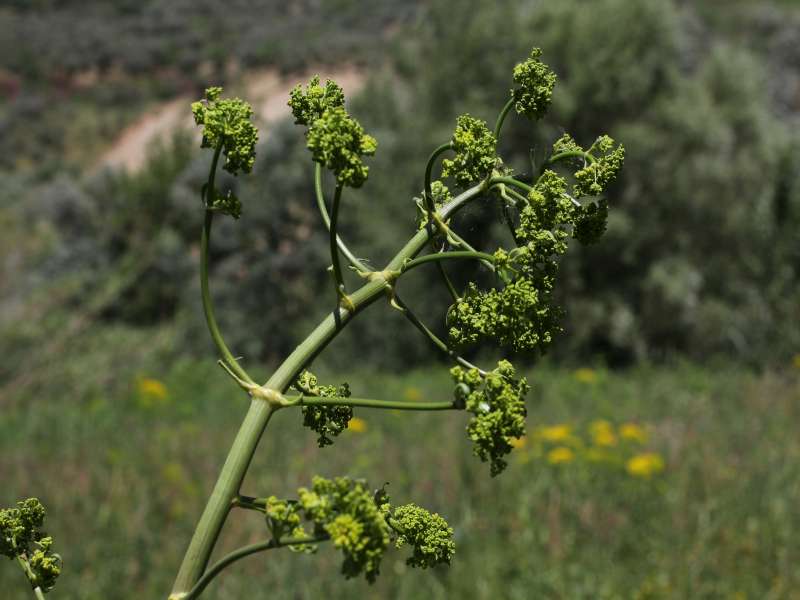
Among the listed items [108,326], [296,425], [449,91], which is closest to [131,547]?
[296,425]

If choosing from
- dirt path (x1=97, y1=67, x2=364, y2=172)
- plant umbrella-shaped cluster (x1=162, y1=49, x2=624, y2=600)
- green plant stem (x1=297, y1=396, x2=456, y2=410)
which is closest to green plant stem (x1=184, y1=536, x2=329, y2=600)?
plant umbrella-shaped cluster (x1=162, y1=49, x2=624, y2=600)

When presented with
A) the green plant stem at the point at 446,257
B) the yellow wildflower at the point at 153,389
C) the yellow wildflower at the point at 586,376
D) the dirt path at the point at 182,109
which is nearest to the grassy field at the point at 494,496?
the yellow wildflower at the point at 153,389

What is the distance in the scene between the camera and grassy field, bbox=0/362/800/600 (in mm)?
5992

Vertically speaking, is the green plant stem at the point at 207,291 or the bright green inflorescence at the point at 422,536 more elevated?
the green plant stem at the point at 207,291

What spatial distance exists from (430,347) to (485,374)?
16.2 m

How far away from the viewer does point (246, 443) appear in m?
1.09

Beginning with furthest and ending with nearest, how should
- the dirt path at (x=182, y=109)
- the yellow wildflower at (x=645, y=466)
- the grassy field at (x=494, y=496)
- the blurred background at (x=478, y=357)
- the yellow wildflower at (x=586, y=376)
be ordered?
the dirt path at (x=182, y=109), the yellow wildflower at (x=586, y=376), the yellow wildflower at (x=645, y=466), the blurred background at (x=478, y=357), the grassy field at (x=494, y=496)

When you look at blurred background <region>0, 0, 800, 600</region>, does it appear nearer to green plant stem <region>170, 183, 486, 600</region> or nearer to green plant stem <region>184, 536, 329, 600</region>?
green plant stem <region>170, 183, 486, 600</region>

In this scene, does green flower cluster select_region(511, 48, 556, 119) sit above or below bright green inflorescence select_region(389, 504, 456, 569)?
above

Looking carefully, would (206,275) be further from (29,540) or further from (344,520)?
(29,540)

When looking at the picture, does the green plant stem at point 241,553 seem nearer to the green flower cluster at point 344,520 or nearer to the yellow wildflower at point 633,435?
the green flower cluster at point 344,520

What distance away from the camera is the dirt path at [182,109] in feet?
121

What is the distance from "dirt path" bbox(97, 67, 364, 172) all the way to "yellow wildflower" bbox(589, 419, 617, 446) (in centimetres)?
2837

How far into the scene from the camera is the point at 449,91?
18.0 metres
